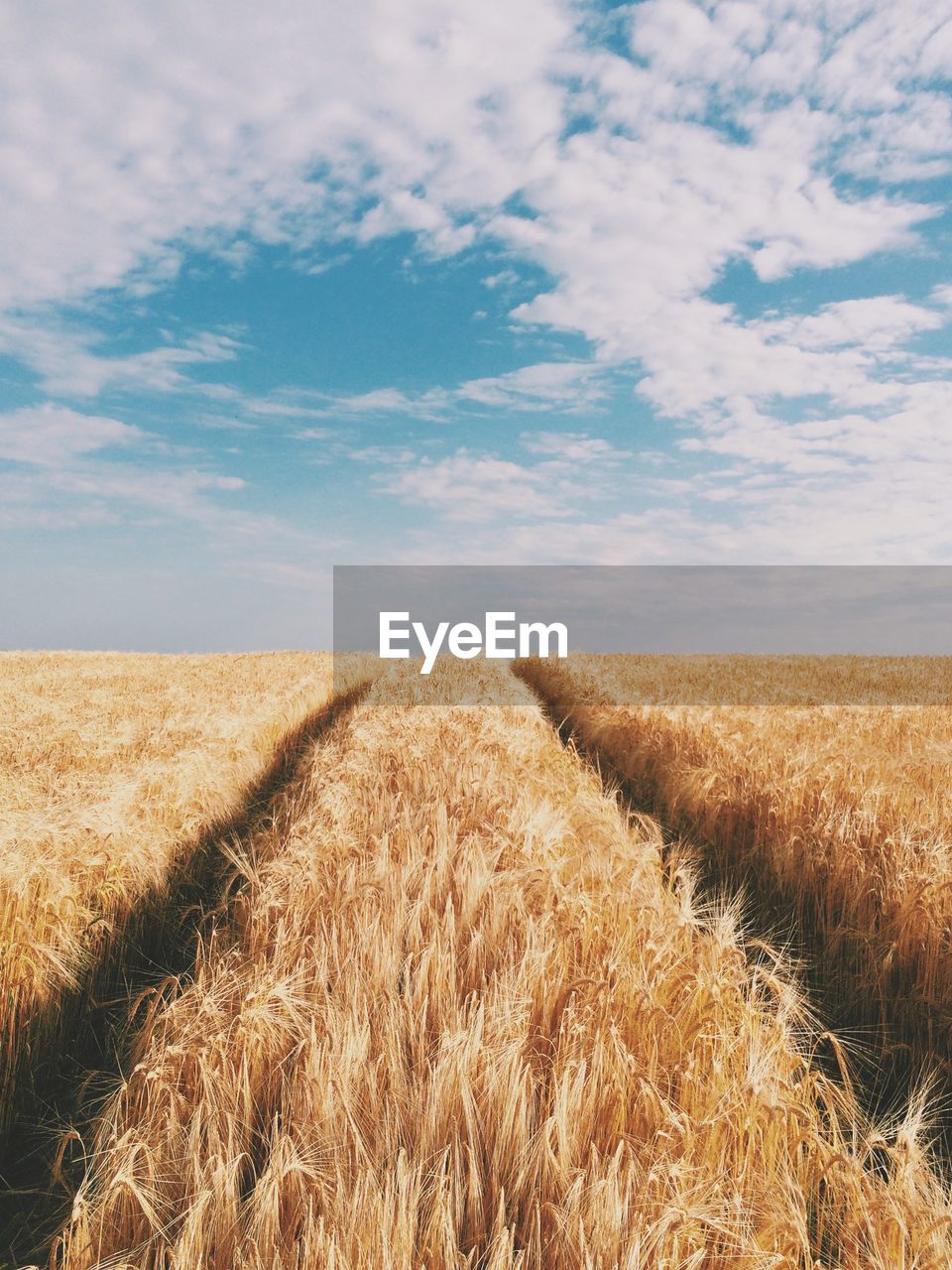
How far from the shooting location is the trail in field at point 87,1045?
280cm

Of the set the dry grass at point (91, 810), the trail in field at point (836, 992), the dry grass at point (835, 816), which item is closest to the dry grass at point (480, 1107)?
the trail in field at point (836, 992)

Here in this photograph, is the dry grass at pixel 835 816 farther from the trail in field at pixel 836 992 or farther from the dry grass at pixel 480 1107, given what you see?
the dry grass at pixel 480 1107

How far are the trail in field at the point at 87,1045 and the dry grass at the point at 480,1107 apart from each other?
1.21 feet

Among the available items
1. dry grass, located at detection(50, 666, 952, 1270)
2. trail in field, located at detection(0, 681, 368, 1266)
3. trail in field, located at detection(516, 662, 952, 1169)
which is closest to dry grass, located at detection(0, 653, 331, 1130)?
trail in field, located at detection(0, 681, 368, 1266)

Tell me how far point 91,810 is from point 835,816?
5.63 m

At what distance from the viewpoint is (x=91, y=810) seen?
18.0ft

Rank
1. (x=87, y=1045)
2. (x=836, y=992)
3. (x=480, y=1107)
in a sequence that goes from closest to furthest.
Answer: (x=480, y=1107) → (x=87, y=1045) → (x=836, y=992)

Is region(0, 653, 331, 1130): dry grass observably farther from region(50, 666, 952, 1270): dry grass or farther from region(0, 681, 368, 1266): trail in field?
region(50, 666, 952, 1270): dry grass

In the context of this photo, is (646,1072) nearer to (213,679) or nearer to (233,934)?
(233,934)

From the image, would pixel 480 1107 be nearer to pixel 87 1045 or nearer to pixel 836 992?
pixel 87 1045

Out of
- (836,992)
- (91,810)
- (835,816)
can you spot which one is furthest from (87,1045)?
(835,816)

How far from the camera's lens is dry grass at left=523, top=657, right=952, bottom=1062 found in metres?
4.17

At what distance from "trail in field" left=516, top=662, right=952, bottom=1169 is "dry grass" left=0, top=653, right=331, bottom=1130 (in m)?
3.75

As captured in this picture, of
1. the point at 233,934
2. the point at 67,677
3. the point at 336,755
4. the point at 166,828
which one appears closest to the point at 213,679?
the point at 67,677
